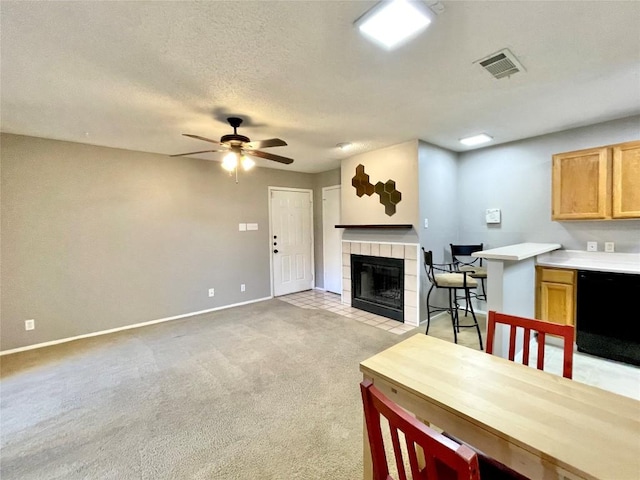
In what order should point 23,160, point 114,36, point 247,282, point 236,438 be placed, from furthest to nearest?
point 247,282
point 23,160
point 236,438
point 114,36

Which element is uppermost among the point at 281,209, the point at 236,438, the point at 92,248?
the point at 281,209

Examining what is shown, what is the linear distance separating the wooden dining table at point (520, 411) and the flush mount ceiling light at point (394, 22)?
175 cm

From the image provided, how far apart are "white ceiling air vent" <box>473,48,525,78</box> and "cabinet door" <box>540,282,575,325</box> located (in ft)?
7.54

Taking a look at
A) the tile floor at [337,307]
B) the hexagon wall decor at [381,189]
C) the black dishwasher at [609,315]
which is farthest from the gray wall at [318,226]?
the black dishwasher at [609,315]

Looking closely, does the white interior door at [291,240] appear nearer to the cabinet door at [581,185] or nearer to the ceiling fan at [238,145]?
the ceiling fan at [238,145]

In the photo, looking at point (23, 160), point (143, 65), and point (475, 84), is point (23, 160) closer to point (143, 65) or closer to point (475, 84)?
point (143, 65)

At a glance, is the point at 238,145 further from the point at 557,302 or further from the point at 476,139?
the point at 557,302

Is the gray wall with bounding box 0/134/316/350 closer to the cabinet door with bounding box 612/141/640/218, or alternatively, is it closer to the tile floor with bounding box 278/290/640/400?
the tile floor with bounding box 278/290/640/400

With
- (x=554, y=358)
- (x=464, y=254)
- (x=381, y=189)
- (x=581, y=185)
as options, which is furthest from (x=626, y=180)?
(x=381, y=189)

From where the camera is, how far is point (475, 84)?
7.64ft

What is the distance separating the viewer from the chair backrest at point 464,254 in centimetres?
409

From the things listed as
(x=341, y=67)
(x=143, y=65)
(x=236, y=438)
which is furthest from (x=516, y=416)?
(x=143, y=65)

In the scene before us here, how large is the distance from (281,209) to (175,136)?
98.5 inches

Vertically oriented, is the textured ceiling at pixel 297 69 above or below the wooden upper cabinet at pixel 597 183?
above
